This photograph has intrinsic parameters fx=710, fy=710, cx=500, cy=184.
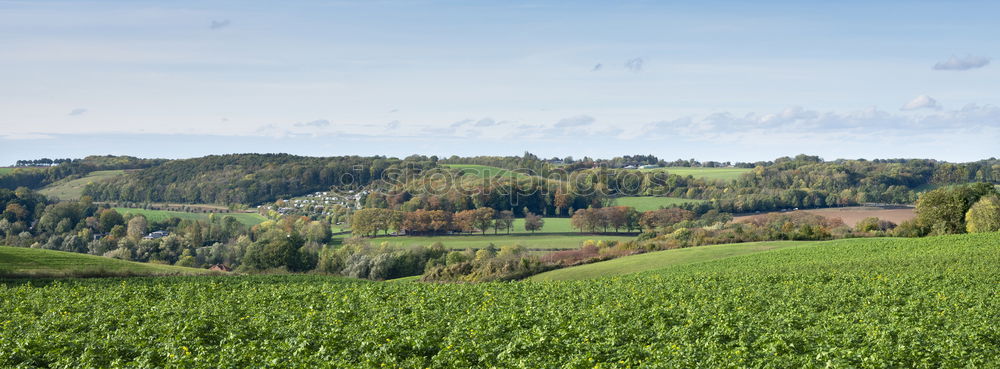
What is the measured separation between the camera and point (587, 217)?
346 ft

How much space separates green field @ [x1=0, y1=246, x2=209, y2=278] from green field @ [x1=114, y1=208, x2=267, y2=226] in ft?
247

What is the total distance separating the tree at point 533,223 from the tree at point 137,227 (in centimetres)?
5857

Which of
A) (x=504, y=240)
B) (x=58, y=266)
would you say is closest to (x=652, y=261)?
(x=58, y=266)

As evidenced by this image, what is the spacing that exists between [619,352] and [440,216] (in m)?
93.1

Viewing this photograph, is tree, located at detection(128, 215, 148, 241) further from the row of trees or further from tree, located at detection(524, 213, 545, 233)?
tree, located at detection(524, 213, 545, 233)

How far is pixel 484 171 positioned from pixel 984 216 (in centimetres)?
10775

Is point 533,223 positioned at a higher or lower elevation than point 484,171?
lower

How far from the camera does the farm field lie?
91062 mm

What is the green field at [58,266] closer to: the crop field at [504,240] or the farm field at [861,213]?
the crop field at [504,240]

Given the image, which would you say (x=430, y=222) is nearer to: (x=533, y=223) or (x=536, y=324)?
(x=533, y=223)

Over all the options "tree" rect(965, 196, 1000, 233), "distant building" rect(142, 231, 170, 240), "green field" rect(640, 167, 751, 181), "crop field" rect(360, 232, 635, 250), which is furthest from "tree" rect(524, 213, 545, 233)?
"tree" rect(965, 196, 1000, 233)

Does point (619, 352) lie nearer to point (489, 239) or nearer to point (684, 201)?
point (489, 239)

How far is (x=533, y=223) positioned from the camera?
11056cm

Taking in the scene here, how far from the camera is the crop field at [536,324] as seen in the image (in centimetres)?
1625
